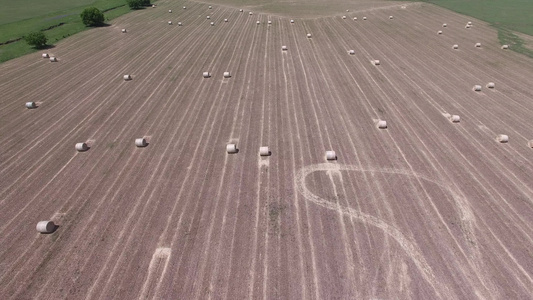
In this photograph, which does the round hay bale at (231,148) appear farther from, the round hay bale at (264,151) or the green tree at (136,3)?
the green tree at (136,3)

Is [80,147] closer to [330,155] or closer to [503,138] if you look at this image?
[330,155]

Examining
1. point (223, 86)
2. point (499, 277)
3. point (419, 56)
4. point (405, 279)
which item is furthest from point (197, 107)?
point (419, 56)

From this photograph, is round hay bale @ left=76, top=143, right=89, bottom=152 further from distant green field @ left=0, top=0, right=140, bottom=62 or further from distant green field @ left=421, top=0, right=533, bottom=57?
distant green field @ left=421, top=0, right=533, bottom=57

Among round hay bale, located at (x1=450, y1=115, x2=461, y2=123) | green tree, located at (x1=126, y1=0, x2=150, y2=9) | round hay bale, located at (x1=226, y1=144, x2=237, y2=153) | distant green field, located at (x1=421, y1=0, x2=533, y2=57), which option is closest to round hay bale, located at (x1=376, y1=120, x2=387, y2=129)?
round hay bale, located at (x1=450, y1=115, x2=461, y2=123)

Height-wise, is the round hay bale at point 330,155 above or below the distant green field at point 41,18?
below

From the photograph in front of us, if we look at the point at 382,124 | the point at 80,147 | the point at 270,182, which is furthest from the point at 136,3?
the point at 270,182

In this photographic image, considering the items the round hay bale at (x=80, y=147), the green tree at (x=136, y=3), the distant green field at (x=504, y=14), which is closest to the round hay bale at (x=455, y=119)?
the distant green field at (x=504, y=14)
